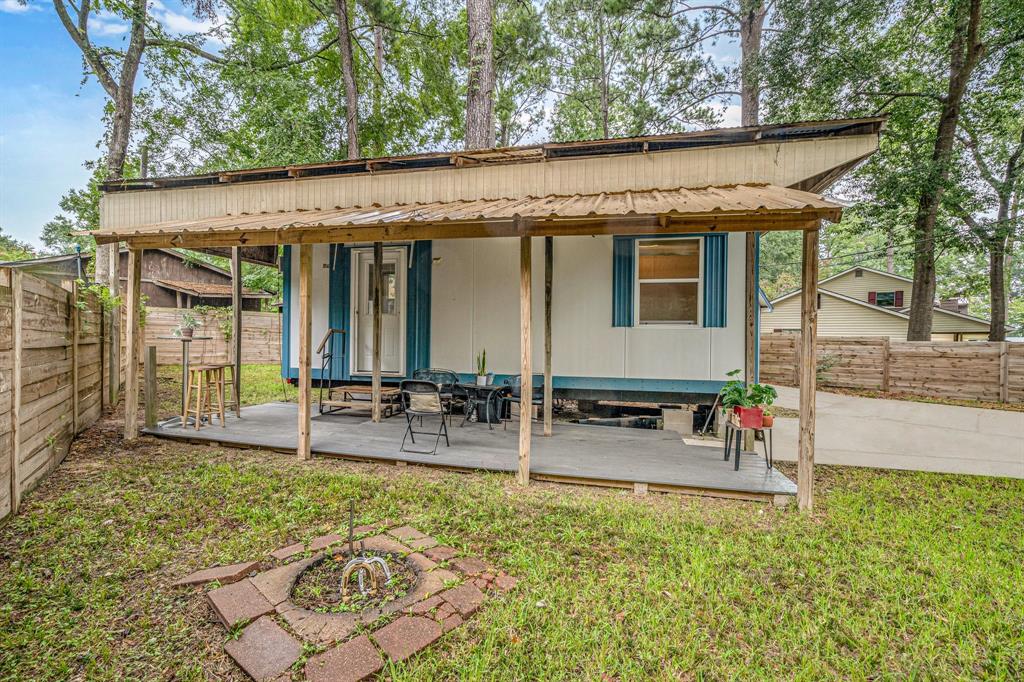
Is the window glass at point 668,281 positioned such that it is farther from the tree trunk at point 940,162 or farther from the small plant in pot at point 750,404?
the tree trunk at point 940,162

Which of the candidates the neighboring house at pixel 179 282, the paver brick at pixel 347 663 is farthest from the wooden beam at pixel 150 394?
the neighboring house at pixel 179 282

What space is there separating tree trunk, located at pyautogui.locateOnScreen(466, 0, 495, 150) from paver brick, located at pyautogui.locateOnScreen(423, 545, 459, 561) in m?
8.80

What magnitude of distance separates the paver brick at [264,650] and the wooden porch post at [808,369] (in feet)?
12.3

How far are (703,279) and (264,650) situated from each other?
5.81 meters

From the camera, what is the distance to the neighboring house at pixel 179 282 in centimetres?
1878

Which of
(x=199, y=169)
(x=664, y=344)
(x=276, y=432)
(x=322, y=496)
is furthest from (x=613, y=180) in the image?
(x=199, y=169)

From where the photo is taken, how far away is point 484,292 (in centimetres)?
668

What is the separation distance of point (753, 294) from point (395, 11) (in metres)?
13.7

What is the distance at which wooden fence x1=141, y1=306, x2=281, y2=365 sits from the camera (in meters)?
12.7

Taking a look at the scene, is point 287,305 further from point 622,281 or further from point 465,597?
point 465,597

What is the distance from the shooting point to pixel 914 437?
6812 mm

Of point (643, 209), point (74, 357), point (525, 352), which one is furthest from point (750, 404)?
point (74, 357)

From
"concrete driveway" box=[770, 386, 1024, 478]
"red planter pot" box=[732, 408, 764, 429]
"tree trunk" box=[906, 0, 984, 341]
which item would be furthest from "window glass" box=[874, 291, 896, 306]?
"red planter pot" box=[732, 408, 764, 429]

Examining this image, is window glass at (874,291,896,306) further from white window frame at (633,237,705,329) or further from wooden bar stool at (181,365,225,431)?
wooden bar stool at (181,365,225,431)
